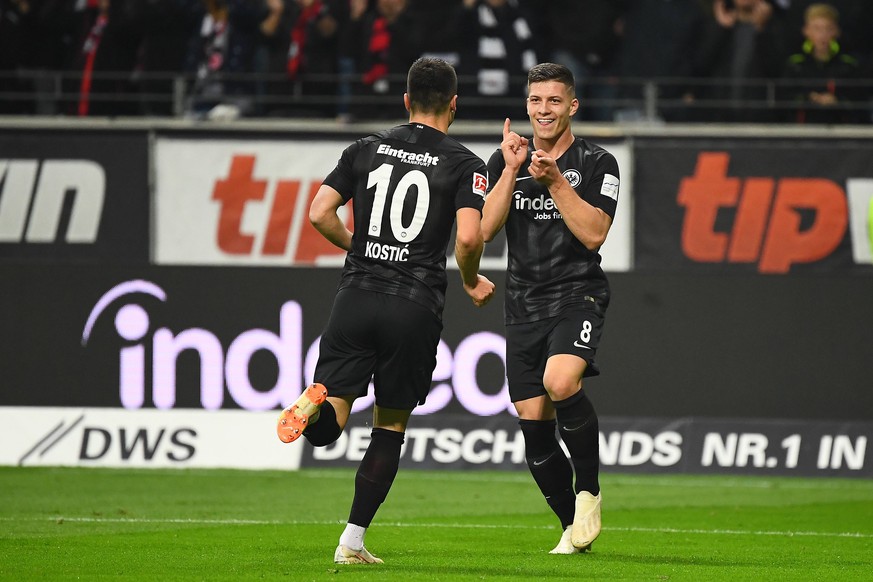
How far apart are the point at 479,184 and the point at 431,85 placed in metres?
0.52

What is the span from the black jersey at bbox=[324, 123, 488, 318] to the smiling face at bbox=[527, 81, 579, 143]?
0.65 meters

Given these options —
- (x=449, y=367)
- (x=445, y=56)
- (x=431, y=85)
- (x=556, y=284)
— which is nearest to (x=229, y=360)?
(x=449, y=367)

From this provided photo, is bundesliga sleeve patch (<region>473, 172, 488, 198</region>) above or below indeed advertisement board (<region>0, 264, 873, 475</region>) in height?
above

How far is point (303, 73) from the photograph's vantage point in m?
14.2

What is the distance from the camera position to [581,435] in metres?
7.23

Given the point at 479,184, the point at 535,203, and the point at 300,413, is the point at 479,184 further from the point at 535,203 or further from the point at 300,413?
the point at 300,413

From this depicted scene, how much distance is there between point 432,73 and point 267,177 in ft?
22.9

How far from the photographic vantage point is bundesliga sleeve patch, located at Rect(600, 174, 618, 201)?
288 inches

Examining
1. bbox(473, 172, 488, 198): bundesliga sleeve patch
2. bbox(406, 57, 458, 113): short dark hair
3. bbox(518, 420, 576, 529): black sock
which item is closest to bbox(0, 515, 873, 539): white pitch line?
bbox(518, 420, 576, 529): black sock

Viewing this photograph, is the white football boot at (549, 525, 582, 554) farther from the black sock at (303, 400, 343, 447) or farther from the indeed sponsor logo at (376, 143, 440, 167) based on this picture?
the indeed sponsor logo at (376, 143, 440, 167)

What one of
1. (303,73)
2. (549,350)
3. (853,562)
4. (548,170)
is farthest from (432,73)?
(303,73)

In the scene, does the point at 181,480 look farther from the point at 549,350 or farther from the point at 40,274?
the point at 549,350

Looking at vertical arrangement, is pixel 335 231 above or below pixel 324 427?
above

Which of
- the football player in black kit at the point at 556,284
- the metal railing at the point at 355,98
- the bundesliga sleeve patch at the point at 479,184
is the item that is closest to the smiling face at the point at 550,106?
the football player in black kit at the point at 556,284
